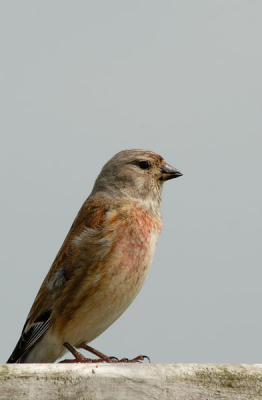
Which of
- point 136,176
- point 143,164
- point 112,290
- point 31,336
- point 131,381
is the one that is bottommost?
point 31,336

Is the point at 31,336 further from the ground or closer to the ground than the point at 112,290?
closer to the ground

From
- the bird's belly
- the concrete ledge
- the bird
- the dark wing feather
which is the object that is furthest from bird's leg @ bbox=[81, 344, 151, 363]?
the concrete ledge

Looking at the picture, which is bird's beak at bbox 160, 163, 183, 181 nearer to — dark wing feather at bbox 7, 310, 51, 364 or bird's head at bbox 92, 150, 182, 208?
bird's head at bbox 92, 150, 182, 208

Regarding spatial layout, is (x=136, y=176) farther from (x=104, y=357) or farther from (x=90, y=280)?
(x=104, y=357)

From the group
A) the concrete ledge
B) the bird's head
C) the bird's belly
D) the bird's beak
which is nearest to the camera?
the concrete ledge

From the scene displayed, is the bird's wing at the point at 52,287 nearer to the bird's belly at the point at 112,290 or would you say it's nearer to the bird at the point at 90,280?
the bird at the point at 90,280

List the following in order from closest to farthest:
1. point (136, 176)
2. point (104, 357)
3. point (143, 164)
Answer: point (104, 357) < point (136, 176) < point (143, 164)

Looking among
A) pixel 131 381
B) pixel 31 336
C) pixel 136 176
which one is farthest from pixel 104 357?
pixel 131 381
